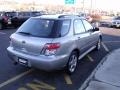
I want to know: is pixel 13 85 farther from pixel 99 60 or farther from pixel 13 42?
pixel 99 60

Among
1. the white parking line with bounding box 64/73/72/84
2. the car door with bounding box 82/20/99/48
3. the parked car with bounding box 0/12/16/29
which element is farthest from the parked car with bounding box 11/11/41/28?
the white parking line with bounding box 64/73/72/84

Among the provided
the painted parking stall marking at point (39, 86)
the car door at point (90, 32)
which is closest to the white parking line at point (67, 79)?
the painted parking stall marking at point (39, 86)

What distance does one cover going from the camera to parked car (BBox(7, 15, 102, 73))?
6570 millimetres

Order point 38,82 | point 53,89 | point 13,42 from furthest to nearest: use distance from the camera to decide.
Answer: point 13,42 < point 38,82 < point 53,89

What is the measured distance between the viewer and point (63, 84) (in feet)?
22.0

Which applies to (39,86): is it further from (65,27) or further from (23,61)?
(65,27)

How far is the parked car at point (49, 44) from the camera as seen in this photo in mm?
6570

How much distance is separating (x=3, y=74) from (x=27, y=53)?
1.03 meters

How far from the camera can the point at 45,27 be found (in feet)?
23.5

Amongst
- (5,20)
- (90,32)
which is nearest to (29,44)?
(90,32)

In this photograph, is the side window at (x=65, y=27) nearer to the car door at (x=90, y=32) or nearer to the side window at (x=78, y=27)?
the side window at (x=78, y=27)

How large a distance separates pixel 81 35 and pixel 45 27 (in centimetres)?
143

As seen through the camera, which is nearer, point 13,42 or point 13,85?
point 13,85

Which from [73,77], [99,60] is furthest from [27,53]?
[99,60]
